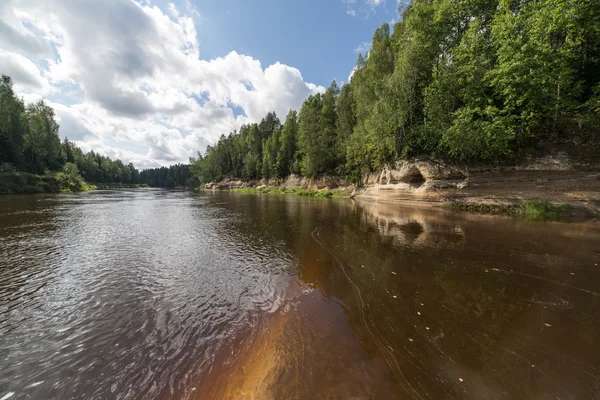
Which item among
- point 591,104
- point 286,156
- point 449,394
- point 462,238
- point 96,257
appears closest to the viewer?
point 449,394

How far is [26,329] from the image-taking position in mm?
5285

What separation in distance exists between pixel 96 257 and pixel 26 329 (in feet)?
19.6

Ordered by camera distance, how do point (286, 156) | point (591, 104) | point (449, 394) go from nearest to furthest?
1. point (449, 394)
2. point (591, 104)
3. point (286, 156)

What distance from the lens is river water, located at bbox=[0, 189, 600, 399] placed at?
3.70 metres

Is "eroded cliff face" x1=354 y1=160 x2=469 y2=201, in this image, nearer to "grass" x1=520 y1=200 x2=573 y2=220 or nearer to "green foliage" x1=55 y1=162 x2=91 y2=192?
"grass" x1=520 y1=200 x2=573 y2=220

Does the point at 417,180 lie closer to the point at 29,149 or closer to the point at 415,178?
the point at 415,178

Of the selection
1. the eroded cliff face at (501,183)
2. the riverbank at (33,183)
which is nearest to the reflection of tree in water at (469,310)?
the eroded cliff face at (501,183)

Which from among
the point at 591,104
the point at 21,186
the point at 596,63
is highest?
the point at 596,63

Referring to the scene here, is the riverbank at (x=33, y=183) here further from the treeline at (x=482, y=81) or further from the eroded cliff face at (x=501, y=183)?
the eroded cliff face at (x=501, y=183)

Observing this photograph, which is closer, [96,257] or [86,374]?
[86,374]

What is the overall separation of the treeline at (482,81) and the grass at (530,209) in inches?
195

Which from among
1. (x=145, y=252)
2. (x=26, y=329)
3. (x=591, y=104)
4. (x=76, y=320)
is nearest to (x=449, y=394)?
(x=76, y=320)

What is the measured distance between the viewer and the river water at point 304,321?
3697 mm

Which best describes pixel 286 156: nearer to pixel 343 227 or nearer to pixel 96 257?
pixel 343 227
